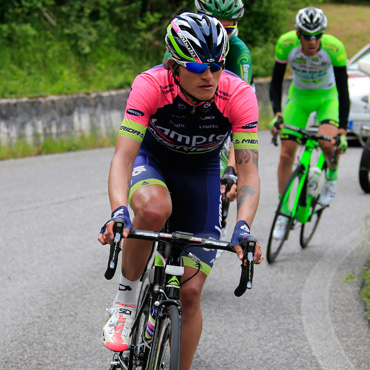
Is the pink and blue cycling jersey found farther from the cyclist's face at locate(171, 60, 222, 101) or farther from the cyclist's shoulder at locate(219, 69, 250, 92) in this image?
the cyclist's face at locate(171, 60, 222, 101)

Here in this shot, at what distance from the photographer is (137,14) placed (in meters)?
18.2

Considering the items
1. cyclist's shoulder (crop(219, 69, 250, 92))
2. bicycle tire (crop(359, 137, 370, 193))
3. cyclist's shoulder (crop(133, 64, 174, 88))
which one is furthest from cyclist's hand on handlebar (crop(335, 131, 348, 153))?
cyclist's shoulder (crop(133, 64, 174, 88))

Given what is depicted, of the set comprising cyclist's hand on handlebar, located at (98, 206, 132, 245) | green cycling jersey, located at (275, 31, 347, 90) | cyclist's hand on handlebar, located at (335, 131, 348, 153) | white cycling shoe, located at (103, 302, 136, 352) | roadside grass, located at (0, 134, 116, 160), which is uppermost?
cyclist's hand on handlebar, located at (98, 206, 132, 245)

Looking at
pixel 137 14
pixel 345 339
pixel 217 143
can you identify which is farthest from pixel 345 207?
Answer: pixel 137 14

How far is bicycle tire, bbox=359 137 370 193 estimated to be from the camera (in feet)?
31.1

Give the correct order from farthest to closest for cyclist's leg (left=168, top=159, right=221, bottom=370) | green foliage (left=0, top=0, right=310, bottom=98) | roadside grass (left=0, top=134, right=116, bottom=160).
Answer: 1. green foliage (left=0, top=0, right=310, bottom=98)
2. roadside grass (left=0, top=134, right=116, bottom=160)
3. cyclist's leg (left=168, top=159, right=221, bottom=370)

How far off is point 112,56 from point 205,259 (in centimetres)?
1394

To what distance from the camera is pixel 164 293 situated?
332 centimetres

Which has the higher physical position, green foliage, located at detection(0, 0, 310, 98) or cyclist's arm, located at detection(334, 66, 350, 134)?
cyclist's arm, located at detection(334, 66, 350, 134)

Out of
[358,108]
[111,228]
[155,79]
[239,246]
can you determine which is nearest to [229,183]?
[155,79]

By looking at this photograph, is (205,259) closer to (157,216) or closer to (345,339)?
(157,216)

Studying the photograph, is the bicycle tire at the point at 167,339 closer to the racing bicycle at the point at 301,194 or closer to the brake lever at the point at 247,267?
the brake lever at the point at 247,267

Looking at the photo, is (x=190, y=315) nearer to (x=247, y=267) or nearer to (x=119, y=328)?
(x=119, y=328)

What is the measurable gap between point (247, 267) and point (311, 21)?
14.2 ft
